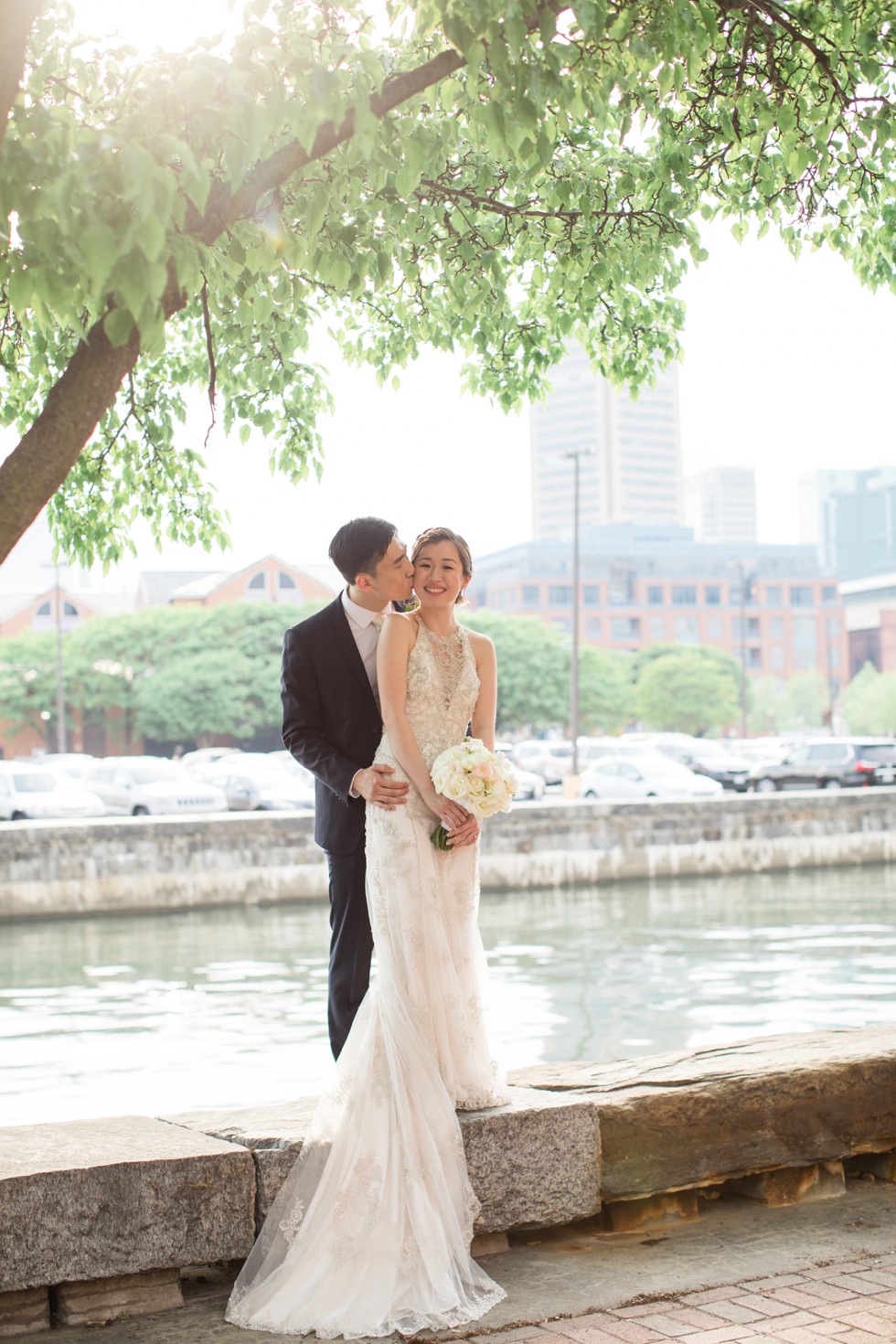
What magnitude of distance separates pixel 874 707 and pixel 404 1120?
8843 cm

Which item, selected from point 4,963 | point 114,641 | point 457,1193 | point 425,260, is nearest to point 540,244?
point 425,260

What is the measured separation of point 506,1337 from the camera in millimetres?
3607

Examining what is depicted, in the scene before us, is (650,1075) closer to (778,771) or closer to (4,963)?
(4,963)

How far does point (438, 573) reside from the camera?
4.46 meters

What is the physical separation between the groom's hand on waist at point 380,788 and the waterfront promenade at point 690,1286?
4.61 ft

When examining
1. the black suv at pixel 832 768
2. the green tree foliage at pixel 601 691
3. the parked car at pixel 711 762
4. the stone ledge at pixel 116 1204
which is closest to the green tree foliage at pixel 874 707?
the green tree foliage at pixel 601 691

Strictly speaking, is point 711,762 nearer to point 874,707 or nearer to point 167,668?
point 167,668

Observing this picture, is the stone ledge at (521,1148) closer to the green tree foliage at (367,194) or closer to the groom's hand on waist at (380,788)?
the groom's hand on waist at (380,788)

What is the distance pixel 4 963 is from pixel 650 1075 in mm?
13029

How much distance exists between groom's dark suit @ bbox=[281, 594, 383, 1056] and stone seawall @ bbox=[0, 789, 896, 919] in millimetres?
16182

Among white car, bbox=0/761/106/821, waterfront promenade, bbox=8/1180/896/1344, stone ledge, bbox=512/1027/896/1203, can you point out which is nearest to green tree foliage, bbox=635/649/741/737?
white car, bbox=0/761/106/821

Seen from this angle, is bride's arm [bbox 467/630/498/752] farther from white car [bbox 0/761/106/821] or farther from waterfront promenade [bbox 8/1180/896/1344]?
white car [bbox 0/761/106/821]

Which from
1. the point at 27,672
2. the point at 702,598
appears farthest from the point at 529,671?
the point at 702,598

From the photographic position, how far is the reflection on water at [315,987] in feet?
35.1
